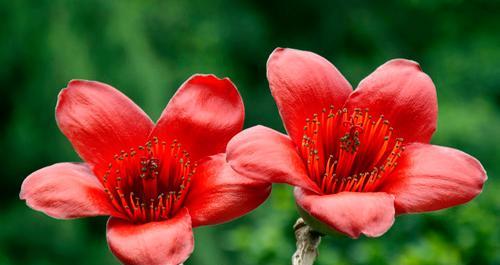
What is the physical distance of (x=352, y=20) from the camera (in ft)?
19.9

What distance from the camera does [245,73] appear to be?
5477 millimetres

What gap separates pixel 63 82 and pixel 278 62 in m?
2.25

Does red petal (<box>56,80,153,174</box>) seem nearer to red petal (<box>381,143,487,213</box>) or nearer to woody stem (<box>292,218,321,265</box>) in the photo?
woody stem (<box>292,218,321,265</box>)

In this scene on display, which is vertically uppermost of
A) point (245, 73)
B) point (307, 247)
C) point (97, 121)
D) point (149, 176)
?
point (97, 121)

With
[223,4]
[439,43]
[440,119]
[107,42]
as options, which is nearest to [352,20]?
[439,43]

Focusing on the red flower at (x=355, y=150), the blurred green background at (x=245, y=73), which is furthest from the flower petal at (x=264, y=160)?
the blurred green background at (x=245, y=73)

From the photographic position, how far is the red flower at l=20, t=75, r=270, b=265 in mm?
1338

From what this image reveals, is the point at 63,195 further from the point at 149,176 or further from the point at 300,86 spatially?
the point at 300,86

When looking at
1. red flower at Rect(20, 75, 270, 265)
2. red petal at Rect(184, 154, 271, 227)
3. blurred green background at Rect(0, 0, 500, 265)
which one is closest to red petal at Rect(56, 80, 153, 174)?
red flower at Rect(20, 75, 270, 265)

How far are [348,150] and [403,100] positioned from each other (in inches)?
5.9

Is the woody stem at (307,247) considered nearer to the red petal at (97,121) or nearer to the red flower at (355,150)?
the red flower at (355,150)

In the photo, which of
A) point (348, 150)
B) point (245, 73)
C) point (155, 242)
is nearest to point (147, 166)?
point (155, 242)

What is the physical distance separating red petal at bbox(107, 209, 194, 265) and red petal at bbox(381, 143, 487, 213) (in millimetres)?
353

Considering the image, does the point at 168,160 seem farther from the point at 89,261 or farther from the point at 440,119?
the point at 440,119
